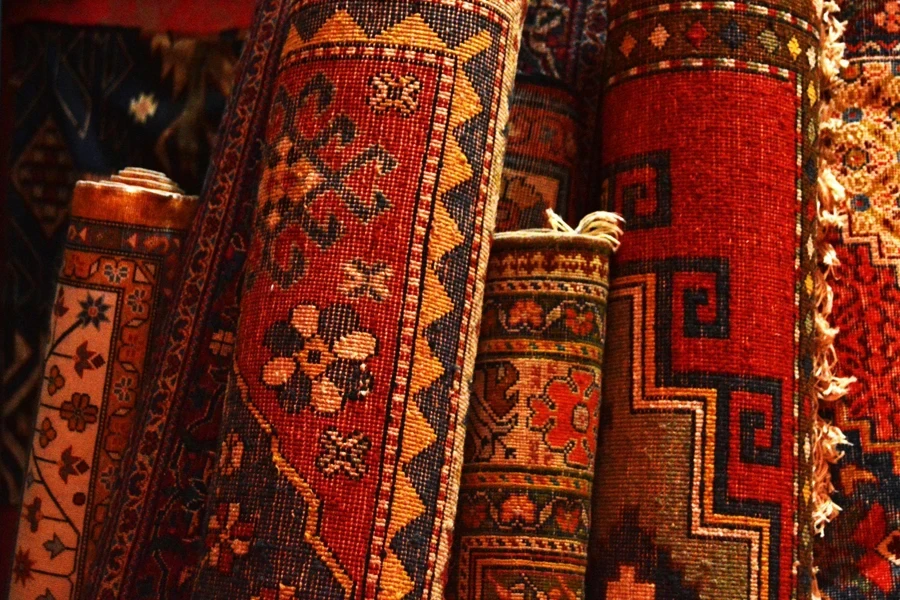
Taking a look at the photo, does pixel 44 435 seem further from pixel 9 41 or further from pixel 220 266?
pixel 9 41

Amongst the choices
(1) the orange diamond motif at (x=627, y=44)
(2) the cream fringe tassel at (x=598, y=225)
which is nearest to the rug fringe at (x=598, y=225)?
(2) the cream fringe tassel at (x=598, y=225)

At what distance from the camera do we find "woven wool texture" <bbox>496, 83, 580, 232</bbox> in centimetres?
137

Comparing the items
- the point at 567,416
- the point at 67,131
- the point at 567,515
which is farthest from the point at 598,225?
→ the point at 67,131

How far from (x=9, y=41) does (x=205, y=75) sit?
1.14ft

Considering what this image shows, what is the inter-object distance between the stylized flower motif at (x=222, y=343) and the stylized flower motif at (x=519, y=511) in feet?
1.29

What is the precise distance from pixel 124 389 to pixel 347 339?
442 millimetres

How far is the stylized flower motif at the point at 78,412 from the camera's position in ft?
4.15

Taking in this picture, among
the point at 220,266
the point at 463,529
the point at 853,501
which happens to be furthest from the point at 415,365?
the point at 853,501

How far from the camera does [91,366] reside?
1271 millimetres

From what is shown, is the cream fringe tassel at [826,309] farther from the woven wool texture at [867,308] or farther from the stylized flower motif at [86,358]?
the stylized flower motif at [86,358]

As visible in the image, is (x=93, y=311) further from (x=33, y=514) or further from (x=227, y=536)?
(x=227, y=536)

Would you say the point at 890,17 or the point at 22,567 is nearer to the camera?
the point at 22,567

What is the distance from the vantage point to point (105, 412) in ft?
4.16

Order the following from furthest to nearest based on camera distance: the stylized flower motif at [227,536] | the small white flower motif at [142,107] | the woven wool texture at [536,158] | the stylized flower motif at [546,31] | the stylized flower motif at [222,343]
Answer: the small white flower motif at [142,107]
the stylized flower motif at [546,31]
the woven wool texture at [536,158]
the stylized flower motif at [222,343]
the stylized flower motif at [227,536]
